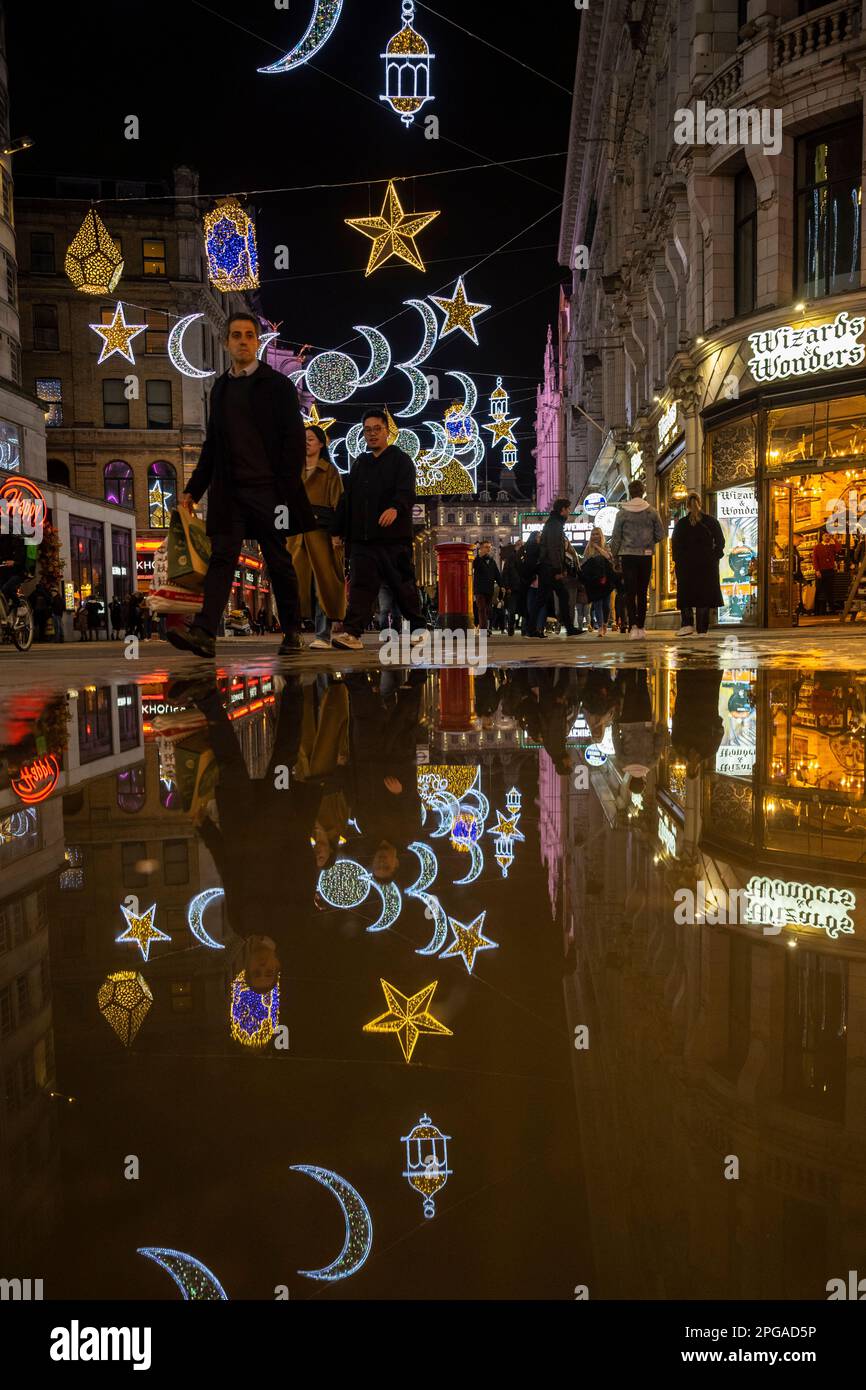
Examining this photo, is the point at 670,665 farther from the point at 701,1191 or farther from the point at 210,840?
the point at 701,1191

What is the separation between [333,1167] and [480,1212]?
0.14 meters

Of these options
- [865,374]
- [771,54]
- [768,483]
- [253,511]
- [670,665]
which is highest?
[771,54]

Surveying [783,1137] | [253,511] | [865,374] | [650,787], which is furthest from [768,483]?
[783,1137]

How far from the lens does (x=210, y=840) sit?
8.21 feet

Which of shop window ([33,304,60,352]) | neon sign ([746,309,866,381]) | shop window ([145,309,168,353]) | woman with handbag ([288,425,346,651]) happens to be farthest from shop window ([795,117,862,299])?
shop window ([33,304,60,352])

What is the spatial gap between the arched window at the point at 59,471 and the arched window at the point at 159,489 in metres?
3.85

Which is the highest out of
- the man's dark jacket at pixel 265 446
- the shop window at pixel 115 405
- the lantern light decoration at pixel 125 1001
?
the shop window at pixel 115 405

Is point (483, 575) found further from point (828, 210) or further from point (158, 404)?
point (158, 404)

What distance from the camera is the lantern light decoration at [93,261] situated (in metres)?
26.5

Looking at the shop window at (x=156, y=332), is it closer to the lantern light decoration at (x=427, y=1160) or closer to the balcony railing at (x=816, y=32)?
the balcony railing at (x=816, y=32)

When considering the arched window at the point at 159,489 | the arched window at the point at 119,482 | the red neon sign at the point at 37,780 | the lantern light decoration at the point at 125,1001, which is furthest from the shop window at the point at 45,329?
the lantern light decoration at the point at 125,1001

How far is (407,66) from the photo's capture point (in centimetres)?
1625

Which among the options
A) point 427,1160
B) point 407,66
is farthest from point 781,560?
point 427,1160

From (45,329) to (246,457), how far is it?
49.5 meters
